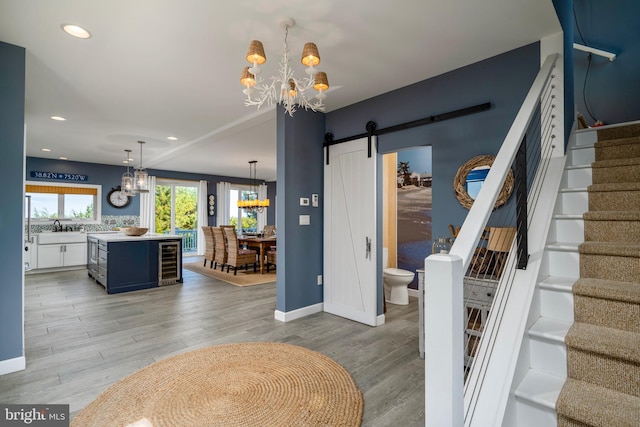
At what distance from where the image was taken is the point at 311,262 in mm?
3988

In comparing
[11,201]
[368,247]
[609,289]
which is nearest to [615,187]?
[609,289]

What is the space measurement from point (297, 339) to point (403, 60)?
2.88m

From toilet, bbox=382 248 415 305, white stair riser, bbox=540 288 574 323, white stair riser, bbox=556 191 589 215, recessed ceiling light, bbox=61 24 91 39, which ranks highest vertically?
recessed ceiling light, bbox=61 24 91 39

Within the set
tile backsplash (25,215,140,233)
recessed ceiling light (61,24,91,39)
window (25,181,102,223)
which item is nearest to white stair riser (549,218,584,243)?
recessed ceiling light (61,24,91,39)

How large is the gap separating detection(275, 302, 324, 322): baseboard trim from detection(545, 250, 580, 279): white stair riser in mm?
2747

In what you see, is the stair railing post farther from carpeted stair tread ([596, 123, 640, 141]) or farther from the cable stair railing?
carpeted stair tread ([596, 123, 640, 141])

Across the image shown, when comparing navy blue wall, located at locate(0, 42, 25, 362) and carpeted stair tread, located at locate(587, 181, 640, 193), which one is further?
navy blue wall, located at locate(0, 42, 25, 362)

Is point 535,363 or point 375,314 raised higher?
point 535,363

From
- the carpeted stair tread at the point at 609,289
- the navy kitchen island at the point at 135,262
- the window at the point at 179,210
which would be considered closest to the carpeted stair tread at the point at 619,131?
the carpeted stair tread at the point at 609,289

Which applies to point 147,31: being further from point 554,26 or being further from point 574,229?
point 574,229

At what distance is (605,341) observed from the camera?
1.23 metres

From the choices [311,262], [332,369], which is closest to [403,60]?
[311,262]

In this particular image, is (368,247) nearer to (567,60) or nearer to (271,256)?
(567,60)

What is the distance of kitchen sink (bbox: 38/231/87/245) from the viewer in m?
6.89
